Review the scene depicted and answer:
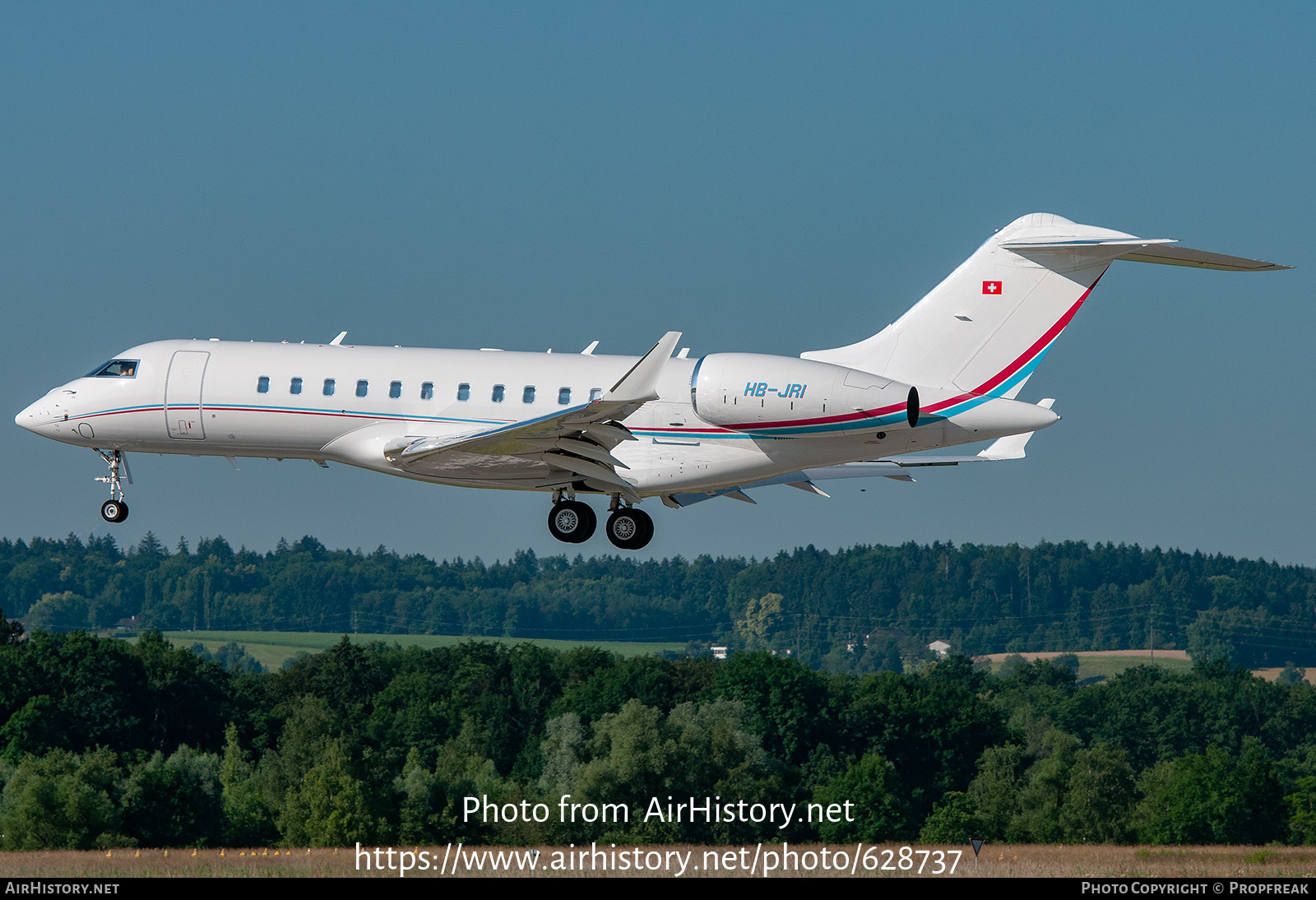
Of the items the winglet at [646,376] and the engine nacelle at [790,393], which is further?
the engine nacelle at [790,393]

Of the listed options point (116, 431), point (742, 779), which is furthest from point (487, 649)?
point (116, 431)

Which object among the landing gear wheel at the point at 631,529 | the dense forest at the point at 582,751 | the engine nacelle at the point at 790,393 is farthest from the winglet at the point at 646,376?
the dense forest at the point at 582,751

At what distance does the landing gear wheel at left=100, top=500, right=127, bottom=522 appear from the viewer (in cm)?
3484

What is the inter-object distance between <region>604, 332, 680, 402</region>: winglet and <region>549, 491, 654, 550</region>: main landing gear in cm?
423

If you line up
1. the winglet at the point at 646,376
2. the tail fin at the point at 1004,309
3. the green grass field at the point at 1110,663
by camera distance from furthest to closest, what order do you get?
the green grass field at the point at 1110,663
the tail fin at the point at 1004,309
the winglet at the point at 646,376

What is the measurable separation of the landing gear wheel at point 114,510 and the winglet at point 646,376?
12.1 metres

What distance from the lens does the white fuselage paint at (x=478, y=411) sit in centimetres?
3000

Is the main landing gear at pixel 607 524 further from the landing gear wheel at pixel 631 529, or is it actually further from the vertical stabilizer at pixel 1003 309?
the vertical stabilizer at pixel 1003 309

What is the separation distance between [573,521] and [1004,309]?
877 cm

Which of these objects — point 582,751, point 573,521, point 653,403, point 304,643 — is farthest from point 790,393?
point 304,643

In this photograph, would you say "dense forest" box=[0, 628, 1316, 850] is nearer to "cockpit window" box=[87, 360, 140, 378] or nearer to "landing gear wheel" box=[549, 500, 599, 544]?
"cockpit window" box=[87, 360, 140, 378]

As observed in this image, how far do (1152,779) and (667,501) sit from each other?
202 feet
